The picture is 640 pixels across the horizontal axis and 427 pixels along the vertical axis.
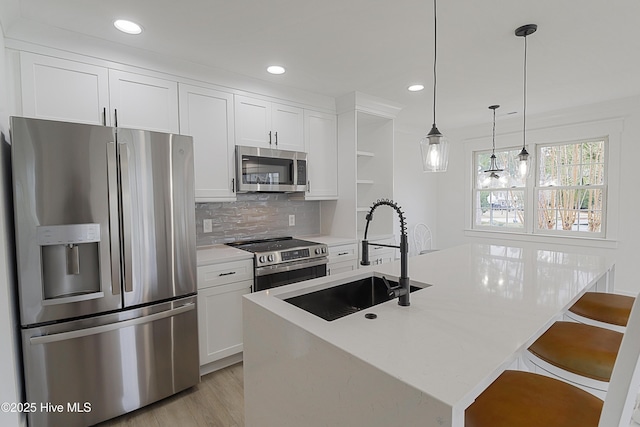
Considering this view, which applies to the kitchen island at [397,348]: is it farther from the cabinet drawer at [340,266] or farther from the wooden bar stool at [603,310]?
the cabinet drawer at [340,266]

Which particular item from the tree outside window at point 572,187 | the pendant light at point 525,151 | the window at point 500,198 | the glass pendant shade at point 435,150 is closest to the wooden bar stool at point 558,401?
the glass pendant shade at point 435,150

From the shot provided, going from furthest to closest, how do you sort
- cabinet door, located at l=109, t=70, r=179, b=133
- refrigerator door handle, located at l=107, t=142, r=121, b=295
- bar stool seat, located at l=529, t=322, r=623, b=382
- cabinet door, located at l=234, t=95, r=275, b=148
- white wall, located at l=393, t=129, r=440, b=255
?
white wall, located at l=393, t=129, r=440, b=255 < cabinet door, located at l=234, t=95, r=275, b=148 < cabinet door, located at l=109, t=70, r=179, b=133 < refrigerator door handle, located at l=107, t=142, r=121, b=295 < bar stool seat, located at l=529, t=322, r=623, b=382

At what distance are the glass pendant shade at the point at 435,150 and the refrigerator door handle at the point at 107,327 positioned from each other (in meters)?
1.86

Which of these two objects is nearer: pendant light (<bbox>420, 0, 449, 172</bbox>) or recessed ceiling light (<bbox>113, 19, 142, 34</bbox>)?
pendant light (<bbox>420, 0, 449, 172</bbox>)

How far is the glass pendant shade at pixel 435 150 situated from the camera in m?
1.78

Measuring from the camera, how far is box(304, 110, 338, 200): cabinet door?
11.2ft

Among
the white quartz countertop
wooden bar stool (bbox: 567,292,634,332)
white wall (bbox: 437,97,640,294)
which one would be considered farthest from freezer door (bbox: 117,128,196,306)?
white wall (bbox: 437,97,640,294)

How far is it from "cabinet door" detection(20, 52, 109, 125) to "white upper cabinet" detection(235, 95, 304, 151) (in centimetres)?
104

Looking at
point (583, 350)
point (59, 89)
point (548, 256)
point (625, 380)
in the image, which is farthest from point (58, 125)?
point (548, 256)

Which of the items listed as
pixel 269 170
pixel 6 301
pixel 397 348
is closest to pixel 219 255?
pixel 269 170

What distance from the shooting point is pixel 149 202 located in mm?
2016

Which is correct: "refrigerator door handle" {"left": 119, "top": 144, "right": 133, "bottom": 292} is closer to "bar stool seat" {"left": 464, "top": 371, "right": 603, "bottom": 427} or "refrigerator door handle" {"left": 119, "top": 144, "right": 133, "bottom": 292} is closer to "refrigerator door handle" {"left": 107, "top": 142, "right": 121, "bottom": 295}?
"refrigerator door handle" {"left": 107, "top": 142, "right": 121, "bottom": 295}

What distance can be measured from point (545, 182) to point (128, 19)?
16.9 ft

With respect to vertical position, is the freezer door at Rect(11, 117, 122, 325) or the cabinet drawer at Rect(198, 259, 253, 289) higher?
the freezer door at Rect(11, 117, 122, 325)
